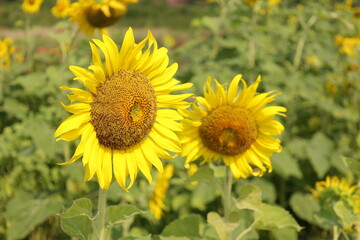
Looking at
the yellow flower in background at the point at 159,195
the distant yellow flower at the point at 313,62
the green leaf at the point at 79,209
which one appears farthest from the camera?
the distant yellow flower at the point at 313,62

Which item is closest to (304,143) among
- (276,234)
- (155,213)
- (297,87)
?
(297,87)

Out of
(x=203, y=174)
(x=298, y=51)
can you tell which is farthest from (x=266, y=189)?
(x=203, y=174)

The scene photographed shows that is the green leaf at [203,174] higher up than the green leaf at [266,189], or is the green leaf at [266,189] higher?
the green leaf at [203,174]

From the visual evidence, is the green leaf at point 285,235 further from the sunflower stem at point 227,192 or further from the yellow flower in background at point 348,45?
the yellow flower in background at point 348,45

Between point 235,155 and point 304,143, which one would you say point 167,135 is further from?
point 304,143

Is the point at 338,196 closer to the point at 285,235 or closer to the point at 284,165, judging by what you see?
the point at 285,235

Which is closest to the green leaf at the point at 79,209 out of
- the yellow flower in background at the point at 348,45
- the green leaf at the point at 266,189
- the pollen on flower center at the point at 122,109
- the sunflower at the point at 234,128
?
the pollen on flower center at the point at 122,109

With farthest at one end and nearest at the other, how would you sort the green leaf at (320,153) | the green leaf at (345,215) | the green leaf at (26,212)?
the green leaf at (320,153) → the green leaf at (26,212) → the green leaf at (345,215)
